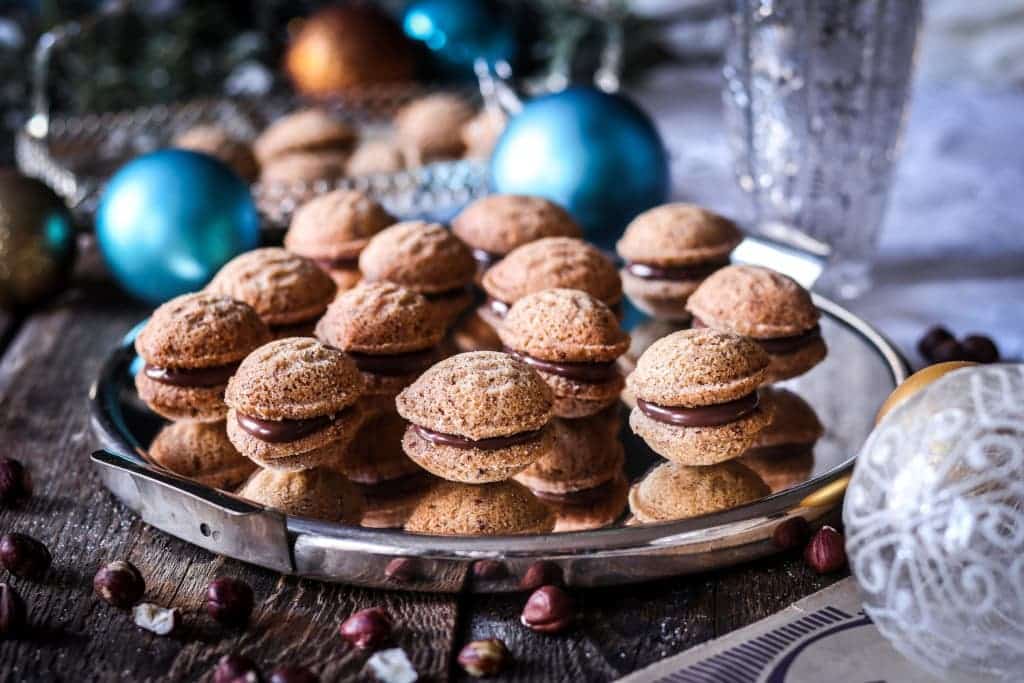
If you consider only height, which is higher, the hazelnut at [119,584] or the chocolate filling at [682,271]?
the hazelnut at [119,584]

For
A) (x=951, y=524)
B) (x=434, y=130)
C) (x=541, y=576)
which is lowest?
(x=434, y=130)

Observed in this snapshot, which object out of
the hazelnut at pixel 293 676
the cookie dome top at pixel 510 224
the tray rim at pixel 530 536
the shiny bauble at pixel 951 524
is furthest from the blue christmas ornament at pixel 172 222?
the shiny bauble at pixel 951 524

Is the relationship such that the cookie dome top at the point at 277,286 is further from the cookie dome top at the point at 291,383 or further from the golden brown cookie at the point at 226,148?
the golden brown cookie at the point at 226,148

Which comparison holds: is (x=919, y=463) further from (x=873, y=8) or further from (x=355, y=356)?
(x=873, y=8)

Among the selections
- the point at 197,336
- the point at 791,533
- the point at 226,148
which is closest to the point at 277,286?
the point at 197,336

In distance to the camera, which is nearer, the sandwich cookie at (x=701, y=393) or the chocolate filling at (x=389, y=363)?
the sandwich cookie at (x=701, y=393)

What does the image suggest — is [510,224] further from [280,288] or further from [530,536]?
[530,536]

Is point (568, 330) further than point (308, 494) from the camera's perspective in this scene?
Yes
